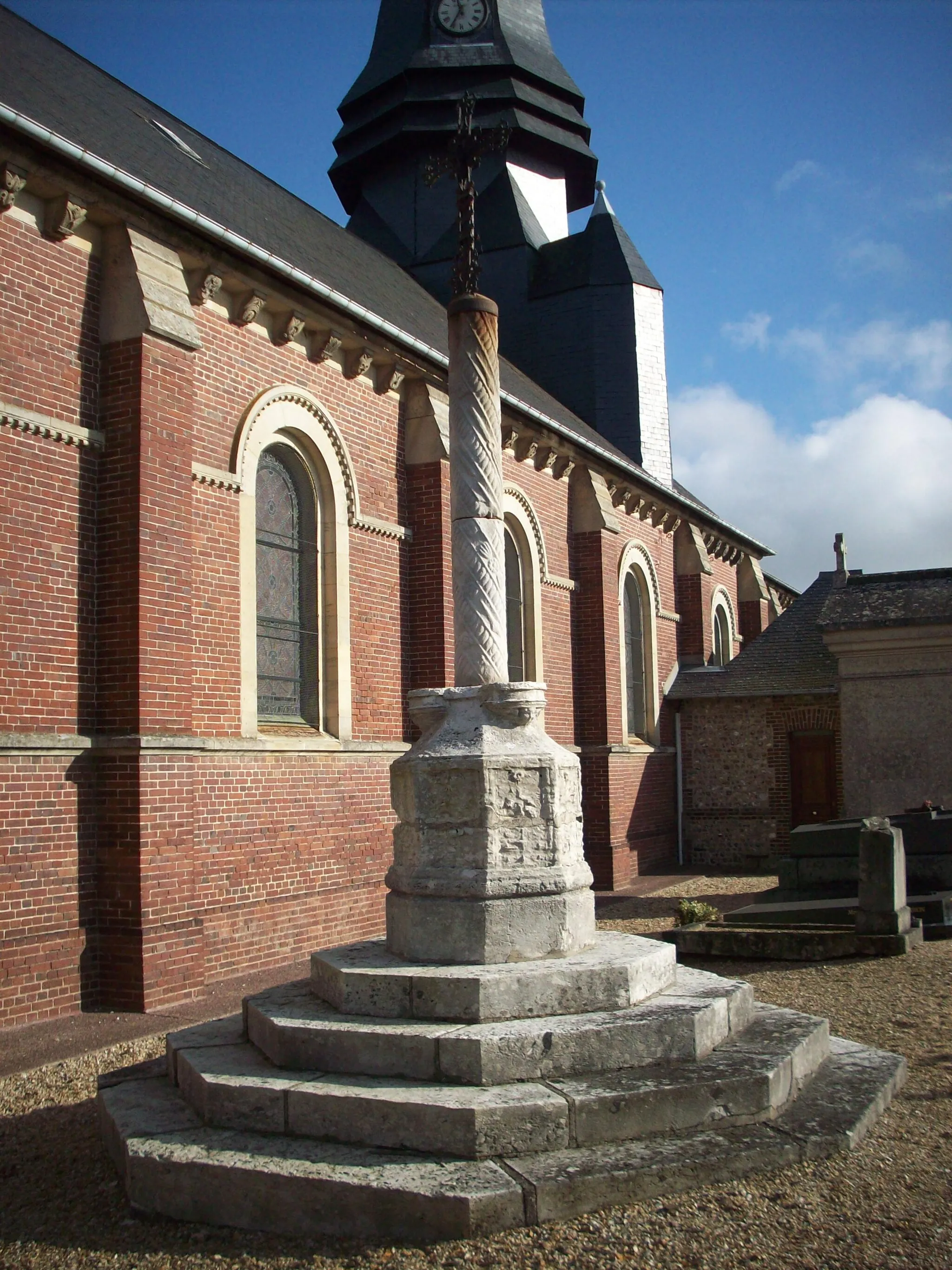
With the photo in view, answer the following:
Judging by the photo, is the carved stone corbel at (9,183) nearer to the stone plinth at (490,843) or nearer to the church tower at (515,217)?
the stone plinth at (490,843)

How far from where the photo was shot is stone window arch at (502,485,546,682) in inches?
596

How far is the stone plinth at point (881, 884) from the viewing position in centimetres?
895

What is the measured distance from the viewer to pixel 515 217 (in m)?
20.8

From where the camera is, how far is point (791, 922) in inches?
381

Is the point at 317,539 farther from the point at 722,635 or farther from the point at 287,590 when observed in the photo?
the point at 722,635

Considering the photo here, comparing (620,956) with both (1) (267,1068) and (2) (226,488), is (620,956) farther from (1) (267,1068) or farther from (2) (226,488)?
(2) (226,488)

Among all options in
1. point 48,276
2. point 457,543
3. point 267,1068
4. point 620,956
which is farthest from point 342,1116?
point 48,276

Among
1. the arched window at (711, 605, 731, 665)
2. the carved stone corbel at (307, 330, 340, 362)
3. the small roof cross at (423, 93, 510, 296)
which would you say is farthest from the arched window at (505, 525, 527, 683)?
the small roof cross at (423, 93, 510, 296)

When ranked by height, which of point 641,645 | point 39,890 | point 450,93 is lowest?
point 39,890

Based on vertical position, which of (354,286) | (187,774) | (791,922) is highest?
(354,286)

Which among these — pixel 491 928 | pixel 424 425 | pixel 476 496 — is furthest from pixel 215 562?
pixel 491 928

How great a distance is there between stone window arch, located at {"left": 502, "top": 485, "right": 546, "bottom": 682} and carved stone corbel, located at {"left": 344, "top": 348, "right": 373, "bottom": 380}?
403cm

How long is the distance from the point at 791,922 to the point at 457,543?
5.64 meters

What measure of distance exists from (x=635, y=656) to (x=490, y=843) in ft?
46.8
